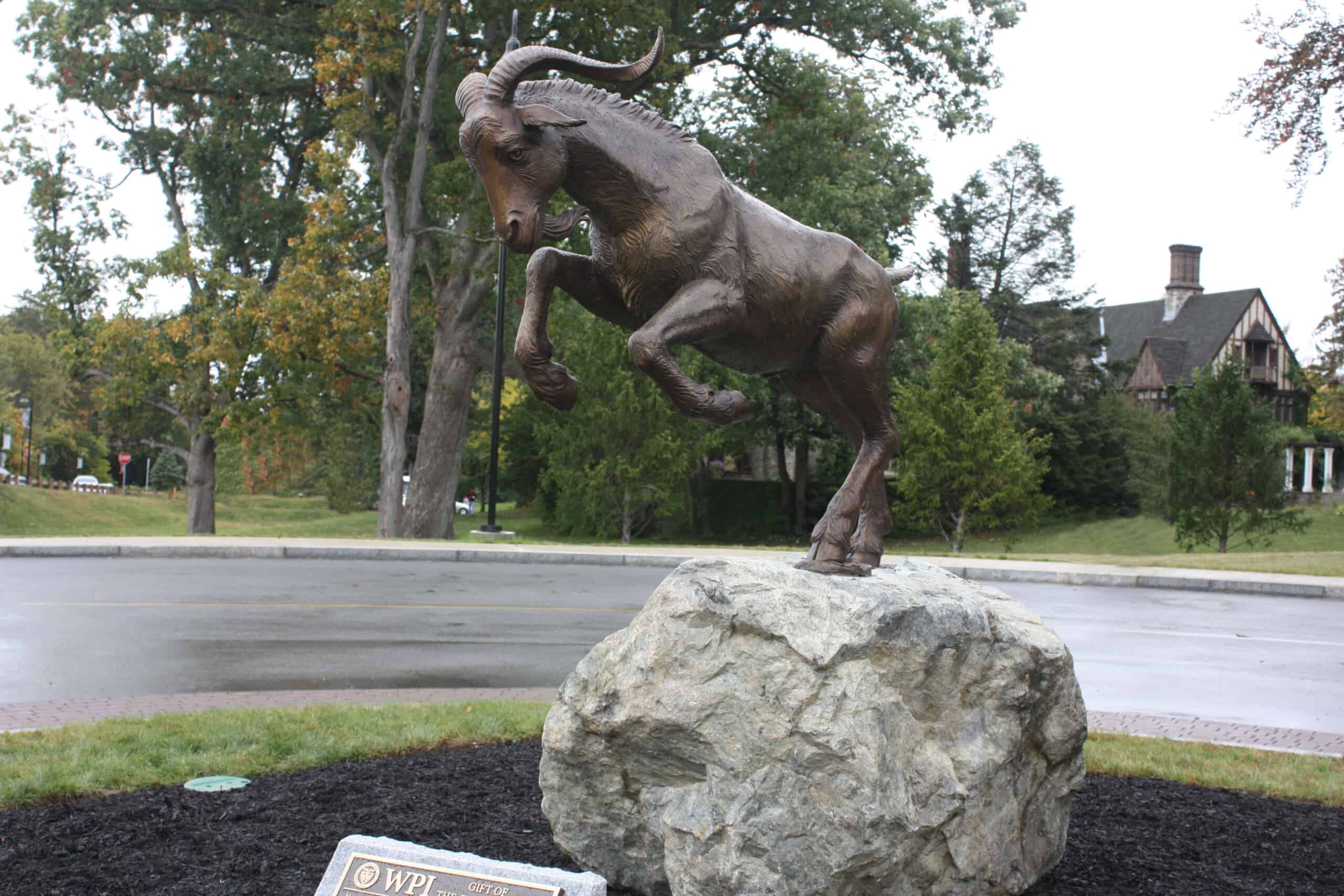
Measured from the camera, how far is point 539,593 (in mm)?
13906

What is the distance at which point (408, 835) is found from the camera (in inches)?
194

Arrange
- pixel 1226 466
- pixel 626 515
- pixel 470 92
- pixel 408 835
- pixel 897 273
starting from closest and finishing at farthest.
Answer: pixel 470 92, pixel 408 835, pixel 897 273, pixel 1226 466, pixel 626 515

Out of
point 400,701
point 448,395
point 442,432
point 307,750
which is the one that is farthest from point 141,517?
point 307,750

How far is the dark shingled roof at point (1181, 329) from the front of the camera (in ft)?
180

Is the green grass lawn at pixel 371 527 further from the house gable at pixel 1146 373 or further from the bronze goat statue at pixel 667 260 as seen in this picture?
the bronze goat statue at pixel 667 260

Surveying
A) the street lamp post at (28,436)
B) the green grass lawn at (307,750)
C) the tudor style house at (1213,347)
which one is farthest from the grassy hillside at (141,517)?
the tudor style house at (1213,347)

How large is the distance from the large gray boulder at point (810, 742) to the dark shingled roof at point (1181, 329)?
161 ft

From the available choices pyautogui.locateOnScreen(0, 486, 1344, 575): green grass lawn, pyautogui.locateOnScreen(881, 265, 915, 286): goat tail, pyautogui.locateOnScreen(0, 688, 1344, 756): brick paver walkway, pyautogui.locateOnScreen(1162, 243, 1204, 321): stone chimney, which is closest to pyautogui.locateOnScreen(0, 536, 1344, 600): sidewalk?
pyautogui.locateOnScreen(0, 688, 1344, 756): brick paver walkway

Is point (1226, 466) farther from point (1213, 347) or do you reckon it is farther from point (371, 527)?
point (1213, 347)

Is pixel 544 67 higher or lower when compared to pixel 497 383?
lower

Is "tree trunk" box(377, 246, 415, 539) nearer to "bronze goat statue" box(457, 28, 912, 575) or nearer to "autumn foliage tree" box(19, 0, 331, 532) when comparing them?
"autumn foliage tree" box(19, 0, 331, 532)

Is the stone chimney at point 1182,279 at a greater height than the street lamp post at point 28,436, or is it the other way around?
the stone chimney at point 1182,279

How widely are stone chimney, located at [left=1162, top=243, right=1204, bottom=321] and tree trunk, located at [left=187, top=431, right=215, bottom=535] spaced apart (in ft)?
162

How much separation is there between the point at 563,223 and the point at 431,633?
688 cm
